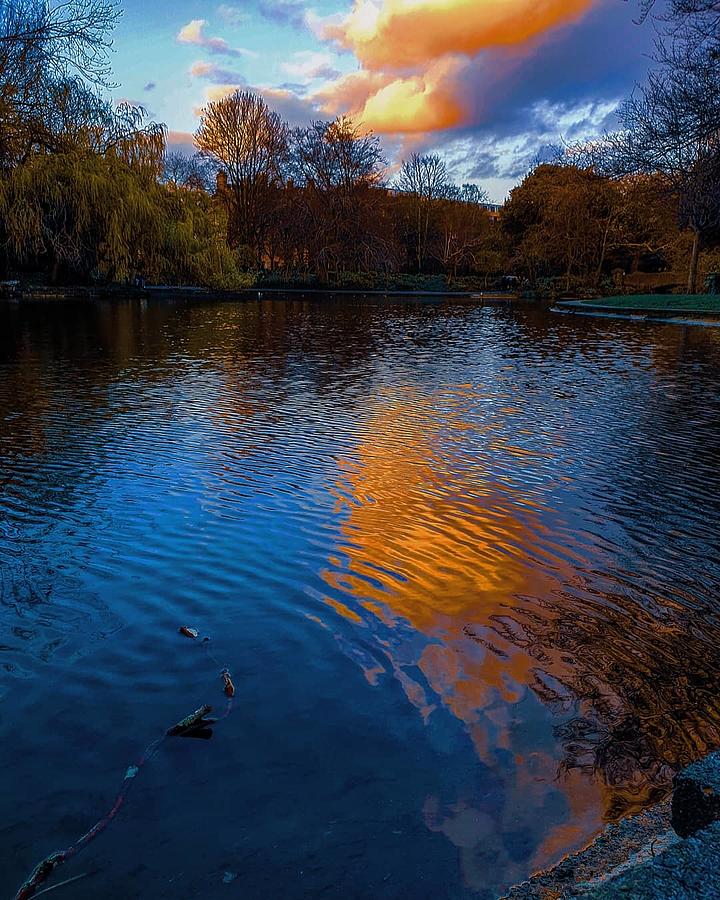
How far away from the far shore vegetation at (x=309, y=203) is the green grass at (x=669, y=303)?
707 mm

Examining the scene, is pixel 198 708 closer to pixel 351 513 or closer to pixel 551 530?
pixel 351 513

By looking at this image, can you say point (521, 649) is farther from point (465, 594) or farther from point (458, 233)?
point (458, 233)

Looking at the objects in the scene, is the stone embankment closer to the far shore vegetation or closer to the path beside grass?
the far shore vegetation

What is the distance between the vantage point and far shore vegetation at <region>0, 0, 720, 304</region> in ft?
56.1

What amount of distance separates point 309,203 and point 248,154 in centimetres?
782

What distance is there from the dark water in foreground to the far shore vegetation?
454 inches

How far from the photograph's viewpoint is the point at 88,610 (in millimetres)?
3664

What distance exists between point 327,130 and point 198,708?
2012 inches

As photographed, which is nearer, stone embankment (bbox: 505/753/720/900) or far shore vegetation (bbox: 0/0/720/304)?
stone embankment (bbox: 505/753/720/900)

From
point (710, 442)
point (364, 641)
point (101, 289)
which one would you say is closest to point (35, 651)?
point (364, 641)

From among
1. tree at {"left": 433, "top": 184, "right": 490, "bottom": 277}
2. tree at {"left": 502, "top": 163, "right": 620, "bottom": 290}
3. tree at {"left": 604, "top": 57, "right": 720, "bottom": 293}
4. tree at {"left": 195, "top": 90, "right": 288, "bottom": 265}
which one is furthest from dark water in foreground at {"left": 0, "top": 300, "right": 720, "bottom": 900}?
tree at {"left": 433, "top": 184, "right": 490, "bottom": 277}

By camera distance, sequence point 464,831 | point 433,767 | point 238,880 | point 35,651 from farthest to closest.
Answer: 1. point 35,651
2. point 433,767
3. point 464,831
4. point 238,880

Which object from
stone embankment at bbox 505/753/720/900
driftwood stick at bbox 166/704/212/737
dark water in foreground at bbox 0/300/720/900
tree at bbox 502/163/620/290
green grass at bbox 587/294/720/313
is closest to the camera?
stone embankment at bbox 505/753/720/900

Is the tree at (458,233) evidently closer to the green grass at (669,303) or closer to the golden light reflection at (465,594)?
the green grass at (669,303)
